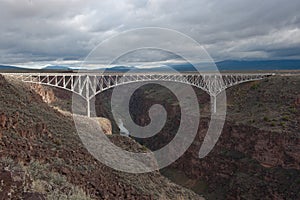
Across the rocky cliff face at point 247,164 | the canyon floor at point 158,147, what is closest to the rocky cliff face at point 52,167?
the canyon floor at point 158,147

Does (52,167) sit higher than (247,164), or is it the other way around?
(52,167)

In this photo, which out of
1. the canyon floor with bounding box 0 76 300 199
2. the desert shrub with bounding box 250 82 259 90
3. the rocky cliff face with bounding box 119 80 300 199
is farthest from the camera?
the desert shrub with bounding box 250 82 259 90

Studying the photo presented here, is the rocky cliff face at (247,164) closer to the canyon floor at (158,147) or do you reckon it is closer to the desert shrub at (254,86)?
the canyon floor at (158,147)

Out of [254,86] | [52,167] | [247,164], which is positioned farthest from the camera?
[254,86]

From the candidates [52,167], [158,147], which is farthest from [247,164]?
[52,167]

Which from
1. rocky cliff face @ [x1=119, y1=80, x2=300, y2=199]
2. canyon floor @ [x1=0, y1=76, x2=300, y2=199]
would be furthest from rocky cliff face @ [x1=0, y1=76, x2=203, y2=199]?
rocky cliff face @ [x1=119, y1=80, x2=300, y2=199]

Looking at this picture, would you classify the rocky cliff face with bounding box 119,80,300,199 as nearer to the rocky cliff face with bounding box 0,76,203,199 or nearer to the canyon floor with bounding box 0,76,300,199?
the canyon floor with bounding box 0,76,300,199

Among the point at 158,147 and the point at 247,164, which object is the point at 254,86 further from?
the point at 247,164

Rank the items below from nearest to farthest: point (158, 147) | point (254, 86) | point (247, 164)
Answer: point (247, 164) < point (158, 147) < point (254, 86)

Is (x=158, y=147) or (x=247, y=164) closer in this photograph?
(x=247, y=164)
